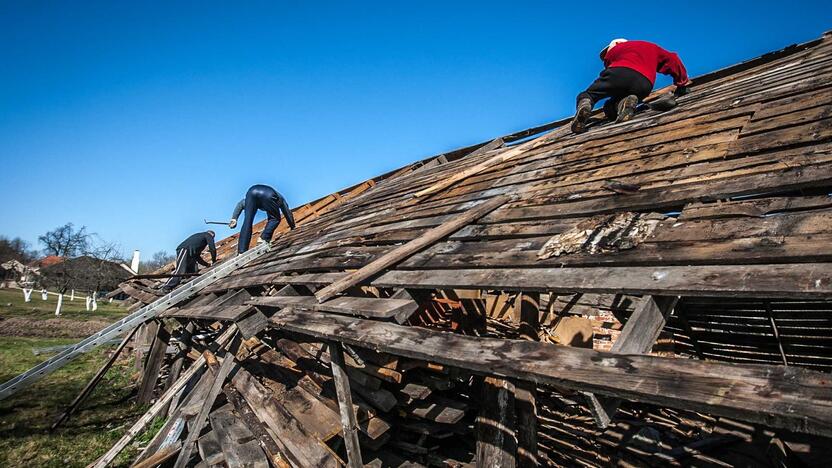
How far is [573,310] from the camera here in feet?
19.5

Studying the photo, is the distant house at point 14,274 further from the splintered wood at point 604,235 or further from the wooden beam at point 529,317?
the splintered wood at point 604,235

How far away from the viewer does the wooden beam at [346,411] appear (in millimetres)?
2852

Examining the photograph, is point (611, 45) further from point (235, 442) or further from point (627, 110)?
point (235, 442)

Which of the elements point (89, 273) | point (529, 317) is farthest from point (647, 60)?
point (89, 273)

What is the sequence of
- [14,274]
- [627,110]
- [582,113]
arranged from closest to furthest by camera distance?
[627,110], [582,113], [14,274]

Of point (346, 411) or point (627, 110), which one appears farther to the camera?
point (627, 110)

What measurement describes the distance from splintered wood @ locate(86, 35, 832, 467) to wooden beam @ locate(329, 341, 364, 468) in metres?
0.02

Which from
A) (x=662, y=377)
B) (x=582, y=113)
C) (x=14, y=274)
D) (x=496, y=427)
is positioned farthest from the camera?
(x=14, y=274)

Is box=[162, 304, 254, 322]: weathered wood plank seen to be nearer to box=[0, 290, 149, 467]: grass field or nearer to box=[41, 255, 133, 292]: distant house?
box=[0, 290, 149, 467]: grass field

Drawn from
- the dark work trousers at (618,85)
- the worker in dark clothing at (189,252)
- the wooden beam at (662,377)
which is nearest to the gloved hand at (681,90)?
the dark work trousers at (618,85)

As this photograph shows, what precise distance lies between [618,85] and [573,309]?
3.22m

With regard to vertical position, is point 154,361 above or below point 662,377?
below

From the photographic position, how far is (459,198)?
13.8 feet

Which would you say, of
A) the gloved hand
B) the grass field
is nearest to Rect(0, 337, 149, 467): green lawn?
the grass field
